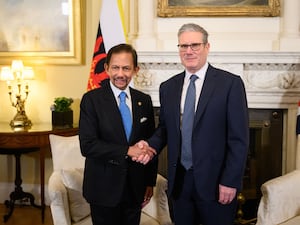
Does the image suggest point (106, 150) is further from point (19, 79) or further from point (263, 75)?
point (19, 79)

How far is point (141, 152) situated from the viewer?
1720 millimetres

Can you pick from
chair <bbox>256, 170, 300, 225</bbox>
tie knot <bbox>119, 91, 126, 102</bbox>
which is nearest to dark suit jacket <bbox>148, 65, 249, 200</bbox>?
tie knot <bbox>119, 91, 126, 102</bbox>

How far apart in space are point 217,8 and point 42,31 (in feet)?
5.03

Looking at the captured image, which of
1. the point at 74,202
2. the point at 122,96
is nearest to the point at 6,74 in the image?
the point at 74,202

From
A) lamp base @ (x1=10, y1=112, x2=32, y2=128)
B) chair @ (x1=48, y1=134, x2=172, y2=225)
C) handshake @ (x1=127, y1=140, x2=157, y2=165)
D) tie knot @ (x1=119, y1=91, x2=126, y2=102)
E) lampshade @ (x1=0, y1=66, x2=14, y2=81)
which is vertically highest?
lampshade @ (x1=0, y1=66, x2=14, y2=81)

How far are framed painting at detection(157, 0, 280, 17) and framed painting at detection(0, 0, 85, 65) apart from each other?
2.62ft

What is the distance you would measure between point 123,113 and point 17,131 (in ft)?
5.90

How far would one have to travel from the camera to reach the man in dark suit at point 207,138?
1688 mm

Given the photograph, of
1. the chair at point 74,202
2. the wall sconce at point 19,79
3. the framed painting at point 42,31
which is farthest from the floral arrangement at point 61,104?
the chair at point 74,202

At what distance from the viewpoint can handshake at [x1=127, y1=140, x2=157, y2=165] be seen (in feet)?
5.59

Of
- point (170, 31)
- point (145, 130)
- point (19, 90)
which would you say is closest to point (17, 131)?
point (19, 90)

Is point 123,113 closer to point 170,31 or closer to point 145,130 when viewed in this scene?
point 145,130

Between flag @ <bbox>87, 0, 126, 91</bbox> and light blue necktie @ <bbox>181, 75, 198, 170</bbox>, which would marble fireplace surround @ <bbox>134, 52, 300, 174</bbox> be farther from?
light blue necktie @ <bbox>181, 75, 198, 170</bbox>

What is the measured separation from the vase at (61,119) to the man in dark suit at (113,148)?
1.75 meters
